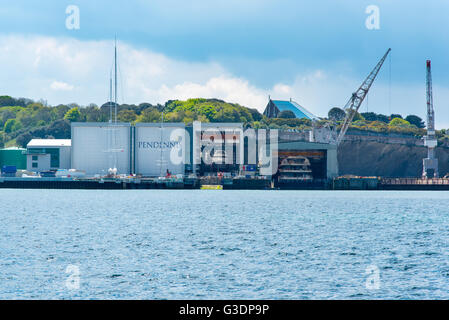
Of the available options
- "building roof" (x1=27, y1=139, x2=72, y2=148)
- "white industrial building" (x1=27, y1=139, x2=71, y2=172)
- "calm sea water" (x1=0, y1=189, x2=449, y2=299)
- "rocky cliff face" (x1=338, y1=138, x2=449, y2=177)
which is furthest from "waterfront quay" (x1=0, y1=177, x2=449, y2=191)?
"calm sea water" (x1=0, y1=189, x2=449, y2=299)

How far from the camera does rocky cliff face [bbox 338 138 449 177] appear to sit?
612 ft

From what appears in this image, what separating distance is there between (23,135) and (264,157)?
241ft

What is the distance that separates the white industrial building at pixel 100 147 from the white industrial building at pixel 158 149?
2.05 metres

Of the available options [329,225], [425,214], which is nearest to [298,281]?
[329,225]

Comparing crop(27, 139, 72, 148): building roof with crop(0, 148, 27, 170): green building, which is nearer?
crop(27, 139, 72, 148): building roof

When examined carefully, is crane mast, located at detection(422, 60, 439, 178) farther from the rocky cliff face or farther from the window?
the window

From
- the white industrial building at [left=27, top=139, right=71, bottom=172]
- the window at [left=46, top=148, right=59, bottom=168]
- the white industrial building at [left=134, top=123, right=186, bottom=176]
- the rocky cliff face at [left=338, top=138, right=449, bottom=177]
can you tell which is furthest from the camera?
the rocky cliff face at [left=338, top=138, right=449, bottom=177]

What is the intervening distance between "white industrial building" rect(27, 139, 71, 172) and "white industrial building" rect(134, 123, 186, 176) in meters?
14.8

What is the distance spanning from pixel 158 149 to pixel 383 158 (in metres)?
70.5

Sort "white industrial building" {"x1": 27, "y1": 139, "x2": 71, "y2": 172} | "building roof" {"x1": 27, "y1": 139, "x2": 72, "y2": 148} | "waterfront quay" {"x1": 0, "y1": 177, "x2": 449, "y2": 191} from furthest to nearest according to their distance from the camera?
"building roof" {"x1": 27, "y1": 139, "x2": 72, "y2": 148}
"white industrial building" {"x1": 27, "y1": 139, "x2": 71, "y2": 172}
"waterfront quay" {"x1": 0, "y1": 177, "x2": 449, "y2": 191}

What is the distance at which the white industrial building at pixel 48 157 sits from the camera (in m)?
147

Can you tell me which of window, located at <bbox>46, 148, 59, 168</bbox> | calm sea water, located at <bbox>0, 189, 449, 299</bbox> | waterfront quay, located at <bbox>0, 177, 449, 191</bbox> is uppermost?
window, located at <bbox>46, 148, 59, 168</bbox>

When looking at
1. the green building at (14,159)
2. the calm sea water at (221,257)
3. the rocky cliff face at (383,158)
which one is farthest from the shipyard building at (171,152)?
the calm sea water at (221,257)

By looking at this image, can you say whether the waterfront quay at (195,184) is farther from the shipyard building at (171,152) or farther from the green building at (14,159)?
the green building at (14,159)
